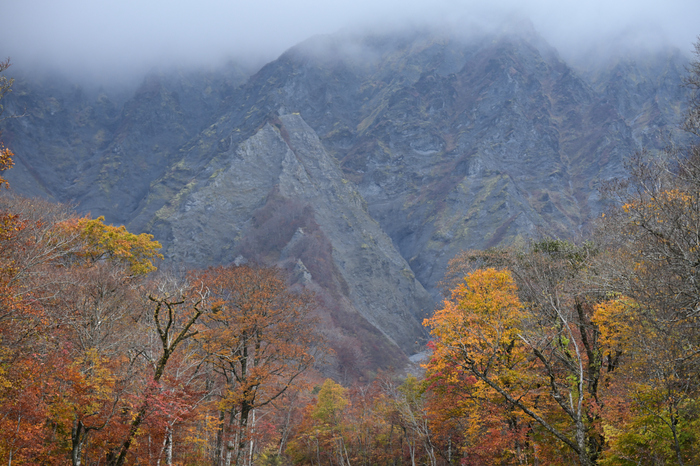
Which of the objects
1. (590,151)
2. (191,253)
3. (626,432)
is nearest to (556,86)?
(590,151)

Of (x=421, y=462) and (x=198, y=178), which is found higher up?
(x=198, y=178)

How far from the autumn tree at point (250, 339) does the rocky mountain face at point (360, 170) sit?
57137 millimetres

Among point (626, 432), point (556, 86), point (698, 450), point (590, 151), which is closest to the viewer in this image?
point (698, 450)

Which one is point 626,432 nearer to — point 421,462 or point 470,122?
point 421,462

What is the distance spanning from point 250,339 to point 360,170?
499 feet

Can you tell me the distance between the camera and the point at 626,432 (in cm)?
1583

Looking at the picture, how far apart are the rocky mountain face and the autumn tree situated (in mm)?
57137

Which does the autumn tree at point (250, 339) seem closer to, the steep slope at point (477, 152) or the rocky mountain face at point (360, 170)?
the rocky mountain face at point (360, 170)

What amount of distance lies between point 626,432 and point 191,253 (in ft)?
357

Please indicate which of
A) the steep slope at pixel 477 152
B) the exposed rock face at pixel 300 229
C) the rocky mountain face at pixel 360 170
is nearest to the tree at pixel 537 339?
the rocky mountain face at pixel 360 170

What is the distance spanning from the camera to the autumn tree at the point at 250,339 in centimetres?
2323

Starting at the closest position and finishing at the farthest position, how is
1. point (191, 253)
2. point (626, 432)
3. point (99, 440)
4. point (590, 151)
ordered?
1. point (626, 432)
2. point (99, 440)
3. point (191, 253)
4. point (590, 151)

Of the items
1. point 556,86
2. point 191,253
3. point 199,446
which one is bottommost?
point 199,446

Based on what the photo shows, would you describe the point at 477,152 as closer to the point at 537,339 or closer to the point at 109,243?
the point at 109,243
